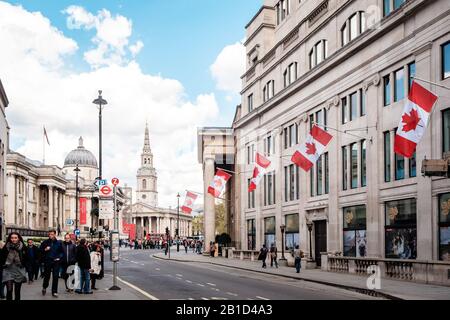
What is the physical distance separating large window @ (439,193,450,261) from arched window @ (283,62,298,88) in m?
24.8

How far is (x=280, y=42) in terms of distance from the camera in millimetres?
58781

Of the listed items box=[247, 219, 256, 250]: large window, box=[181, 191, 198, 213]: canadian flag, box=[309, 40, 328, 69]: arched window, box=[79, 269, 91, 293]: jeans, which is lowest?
box=[247, 219, 256, 250]: large window

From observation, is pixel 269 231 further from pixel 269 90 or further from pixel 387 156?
pixel 387 156

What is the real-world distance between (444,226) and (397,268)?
345 cm

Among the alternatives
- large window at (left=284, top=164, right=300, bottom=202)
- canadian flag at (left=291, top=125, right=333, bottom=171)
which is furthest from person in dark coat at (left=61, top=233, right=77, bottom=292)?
A: large window at (left=284, top=164, right=300, bottom=202)

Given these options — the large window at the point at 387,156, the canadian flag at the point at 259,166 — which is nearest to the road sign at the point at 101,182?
the large window at the point at 387,156

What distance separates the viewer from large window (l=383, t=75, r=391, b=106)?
3846 cm

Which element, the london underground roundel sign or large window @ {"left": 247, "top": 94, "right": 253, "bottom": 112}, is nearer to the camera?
the london underground roundel sign

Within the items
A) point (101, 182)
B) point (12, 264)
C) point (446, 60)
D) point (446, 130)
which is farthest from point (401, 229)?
point (12, 264)

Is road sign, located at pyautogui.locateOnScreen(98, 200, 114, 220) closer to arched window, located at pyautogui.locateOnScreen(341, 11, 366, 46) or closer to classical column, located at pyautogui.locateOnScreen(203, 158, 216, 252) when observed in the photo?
arched window, located at pyautogui.locateOnScreen(341, 11, 366, 46)

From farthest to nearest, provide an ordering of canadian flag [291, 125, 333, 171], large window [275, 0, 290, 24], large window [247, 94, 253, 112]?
1. large window [247, 94, 253, 112]
2. large window [275, 0, 290, 24]
3. canadian flag [291, 125, 333, 171]

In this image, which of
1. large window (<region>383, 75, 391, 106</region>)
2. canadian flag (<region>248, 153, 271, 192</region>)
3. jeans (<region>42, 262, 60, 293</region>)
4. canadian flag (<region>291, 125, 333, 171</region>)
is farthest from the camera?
canadian flag (<region>248, 153, 271, 192</region>)

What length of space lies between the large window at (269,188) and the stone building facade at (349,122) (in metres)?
0.11
